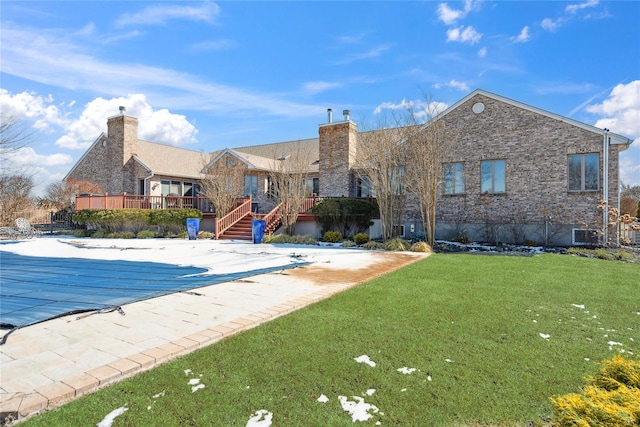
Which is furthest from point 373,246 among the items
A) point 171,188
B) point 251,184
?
point 171,188

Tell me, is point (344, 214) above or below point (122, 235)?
above

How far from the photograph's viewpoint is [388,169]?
14516mm

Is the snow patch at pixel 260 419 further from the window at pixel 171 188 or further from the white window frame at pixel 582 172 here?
→ the window at pixel 171 188

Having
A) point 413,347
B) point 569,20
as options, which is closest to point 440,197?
point 569,20

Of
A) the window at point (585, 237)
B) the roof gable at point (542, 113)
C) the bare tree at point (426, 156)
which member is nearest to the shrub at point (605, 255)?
the window at point (585, 237)

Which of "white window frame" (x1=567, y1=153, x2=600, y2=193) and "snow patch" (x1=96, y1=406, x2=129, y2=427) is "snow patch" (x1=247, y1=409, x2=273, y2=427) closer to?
"snow patch" (x1=96, y1=406, x2=129, y2=427)

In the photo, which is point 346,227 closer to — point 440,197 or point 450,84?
point 440,197

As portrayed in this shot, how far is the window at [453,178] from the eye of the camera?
1635 centimetres

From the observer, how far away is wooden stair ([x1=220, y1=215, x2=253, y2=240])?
58.2 ft

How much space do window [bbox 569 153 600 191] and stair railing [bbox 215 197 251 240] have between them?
50.4 ft

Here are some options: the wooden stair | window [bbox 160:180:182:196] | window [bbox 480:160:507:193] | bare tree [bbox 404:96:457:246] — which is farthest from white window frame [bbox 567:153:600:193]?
window [bbox 160:180:182:196]

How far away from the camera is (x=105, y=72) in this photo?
1290 cm

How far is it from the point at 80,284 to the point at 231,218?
40.4 feet

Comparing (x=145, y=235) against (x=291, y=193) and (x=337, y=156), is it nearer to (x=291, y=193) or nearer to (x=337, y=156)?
(x=291, y=193)
